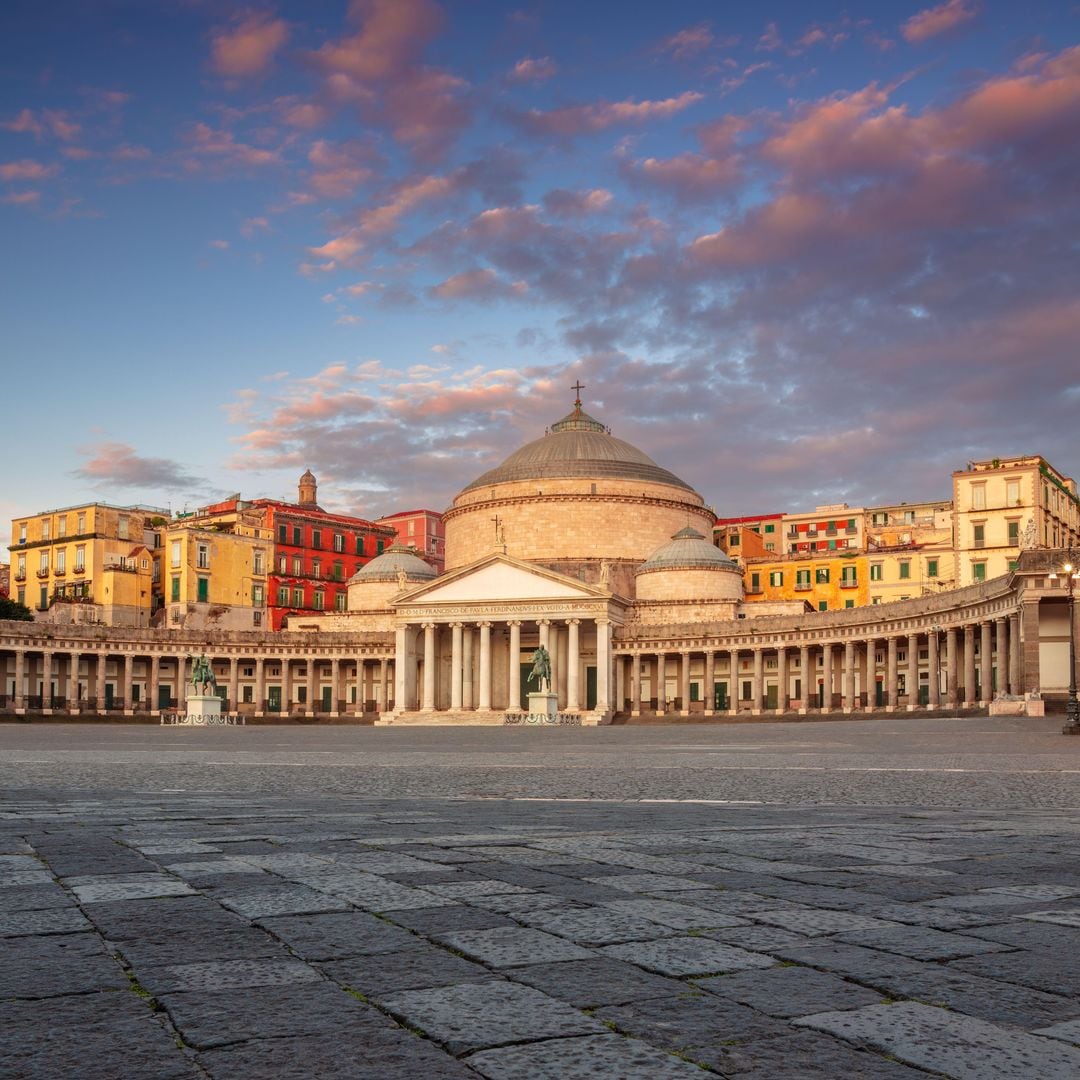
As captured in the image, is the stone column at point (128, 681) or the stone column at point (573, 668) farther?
the stone column at point (128, 681)

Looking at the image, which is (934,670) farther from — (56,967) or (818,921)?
(56,967)

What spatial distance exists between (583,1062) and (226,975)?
1.42 metres

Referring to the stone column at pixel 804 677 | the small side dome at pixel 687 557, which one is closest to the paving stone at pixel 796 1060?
the stone column at pixel 804 677

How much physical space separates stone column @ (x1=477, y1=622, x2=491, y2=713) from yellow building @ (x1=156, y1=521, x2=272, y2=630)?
2549cm

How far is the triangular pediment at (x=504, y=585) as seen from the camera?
259 ft

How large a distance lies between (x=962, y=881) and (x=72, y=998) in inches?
170

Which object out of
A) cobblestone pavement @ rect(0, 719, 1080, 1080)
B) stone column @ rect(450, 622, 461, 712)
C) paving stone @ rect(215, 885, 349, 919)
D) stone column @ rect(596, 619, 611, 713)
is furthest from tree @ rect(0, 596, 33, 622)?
paving stone @ rect(215, 885, 349, 919)

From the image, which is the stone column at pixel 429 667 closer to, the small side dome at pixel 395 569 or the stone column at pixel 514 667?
the stone column at pixel 514 667

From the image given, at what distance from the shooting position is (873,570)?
9694 cm

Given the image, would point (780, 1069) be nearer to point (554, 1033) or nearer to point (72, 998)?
point (554, 1033)

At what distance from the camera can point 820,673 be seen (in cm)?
7950

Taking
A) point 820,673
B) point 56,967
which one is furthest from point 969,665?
point 56,967

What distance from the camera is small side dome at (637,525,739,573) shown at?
280ft

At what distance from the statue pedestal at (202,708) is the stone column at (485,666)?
1651 cm
